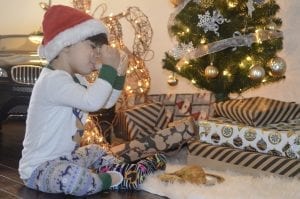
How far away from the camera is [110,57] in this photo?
Answer: 125cm

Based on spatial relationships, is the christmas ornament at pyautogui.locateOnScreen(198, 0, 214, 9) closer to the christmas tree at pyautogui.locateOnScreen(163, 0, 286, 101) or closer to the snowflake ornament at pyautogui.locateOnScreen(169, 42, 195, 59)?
the christmas tree at pyautogui.locateOnScreen(163, 0, 286, 101)

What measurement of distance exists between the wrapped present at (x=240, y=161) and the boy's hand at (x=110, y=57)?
47 centimetres

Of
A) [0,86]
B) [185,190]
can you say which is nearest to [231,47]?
[185,190]

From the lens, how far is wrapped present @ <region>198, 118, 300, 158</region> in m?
1.34

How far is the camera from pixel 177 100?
200cm

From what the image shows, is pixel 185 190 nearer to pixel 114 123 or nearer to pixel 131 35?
pixel 114 123

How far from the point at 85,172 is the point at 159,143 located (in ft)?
1.31

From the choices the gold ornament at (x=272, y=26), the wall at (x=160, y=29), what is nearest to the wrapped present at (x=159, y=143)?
the gold ornament at (x=272, y=26)

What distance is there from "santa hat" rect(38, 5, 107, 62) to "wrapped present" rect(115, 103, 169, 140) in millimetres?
544

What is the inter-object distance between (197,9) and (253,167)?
713mm

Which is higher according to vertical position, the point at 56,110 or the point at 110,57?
the point at 110,57

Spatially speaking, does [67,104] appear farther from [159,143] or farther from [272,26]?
[272,26]

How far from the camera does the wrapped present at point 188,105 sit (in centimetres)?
189

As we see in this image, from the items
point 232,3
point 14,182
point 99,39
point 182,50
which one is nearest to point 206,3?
point 232,3
